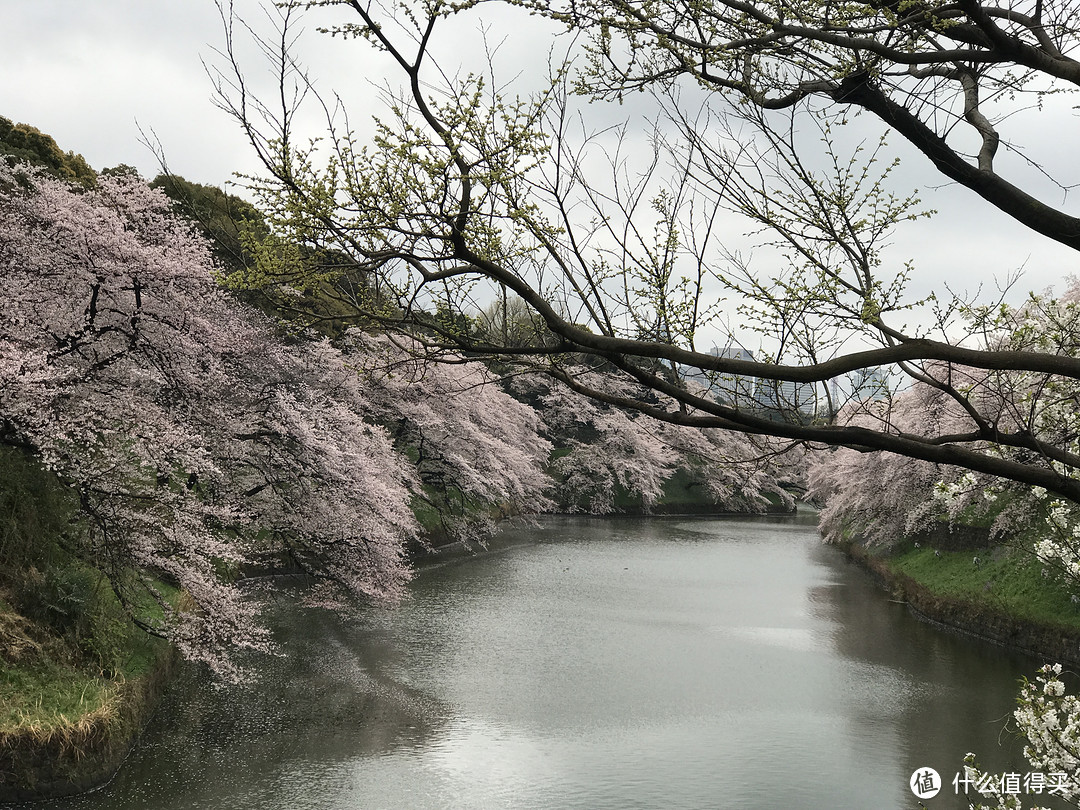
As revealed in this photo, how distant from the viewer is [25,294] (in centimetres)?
1080

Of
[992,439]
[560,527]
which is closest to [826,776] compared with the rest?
[992,439]

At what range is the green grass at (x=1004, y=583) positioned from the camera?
49.9ft

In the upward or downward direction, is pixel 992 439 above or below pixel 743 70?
below

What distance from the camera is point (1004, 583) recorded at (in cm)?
1691

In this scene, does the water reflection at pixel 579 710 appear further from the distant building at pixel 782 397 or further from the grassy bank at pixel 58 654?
the distant building at pixel 782 397

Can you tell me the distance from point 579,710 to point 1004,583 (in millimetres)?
10257

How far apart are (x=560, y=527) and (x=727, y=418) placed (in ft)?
97.3

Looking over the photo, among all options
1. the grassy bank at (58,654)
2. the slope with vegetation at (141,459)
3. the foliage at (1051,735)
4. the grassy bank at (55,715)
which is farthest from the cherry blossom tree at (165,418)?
the foliage at (1051,735)

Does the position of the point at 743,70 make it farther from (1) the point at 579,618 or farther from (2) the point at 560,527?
(2) the point at 560,527

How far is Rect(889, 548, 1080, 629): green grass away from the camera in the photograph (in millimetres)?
15211

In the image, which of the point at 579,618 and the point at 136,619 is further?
the point at 579,618

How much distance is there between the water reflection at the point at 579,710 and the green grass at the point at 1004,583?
1.01 m

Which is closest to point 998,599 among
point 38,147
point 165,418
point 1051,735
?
point 1051,735

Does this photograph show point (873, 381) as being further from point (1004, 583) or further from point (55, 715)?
point (1004, 583)
